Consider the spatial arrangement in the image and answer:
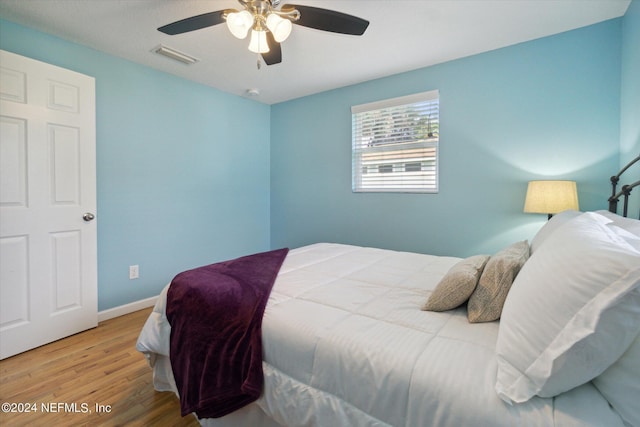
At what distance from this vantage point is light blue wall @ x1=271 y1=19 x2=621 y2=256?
2207mm

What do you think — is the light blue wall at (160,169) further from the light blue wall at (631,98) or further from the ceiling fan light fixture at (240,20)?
the light blue wall at (631,98)

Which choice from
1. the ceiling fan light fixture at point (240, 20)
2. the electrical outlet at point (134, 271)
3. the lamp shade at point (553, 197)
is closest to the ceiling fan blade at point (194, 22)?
the ceiling fan light fixture at point (240, 20)

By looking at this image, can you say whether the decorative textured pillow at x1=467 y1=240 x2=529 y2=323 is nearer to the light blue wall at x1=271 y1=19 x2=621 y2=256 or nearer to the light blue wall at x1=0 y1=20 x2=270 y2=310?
the light blue wall at x1=271 y1=19 x2=621 y2=256

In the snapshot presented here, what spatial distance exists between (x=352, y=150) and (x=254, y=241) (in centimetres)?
181

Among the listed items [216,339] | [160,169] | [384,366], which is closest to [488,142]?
[384,366]

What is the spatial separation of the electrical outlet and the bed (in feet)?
5.26

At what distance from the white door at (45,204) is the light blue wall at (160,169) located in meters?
0.19

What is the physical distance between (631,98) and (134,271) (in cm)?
417

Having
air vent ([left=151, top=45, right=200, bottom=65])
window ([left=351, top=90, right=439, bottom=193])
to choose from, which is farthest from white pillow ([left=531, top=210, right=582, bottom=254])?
air vent ([left=151, top=45, right=200, bottom=65])

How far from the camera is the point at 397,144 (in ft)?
10.3

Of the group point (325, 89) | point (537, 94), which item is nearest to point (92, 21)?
point (325, 89)

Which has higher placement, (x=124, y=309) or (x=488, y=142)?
(x=488, y=142)

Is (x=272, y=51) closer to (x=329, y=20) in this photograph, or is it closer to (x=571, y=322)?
(x=329, y=20)

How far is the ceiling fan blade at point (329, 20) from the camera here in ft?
5.06
